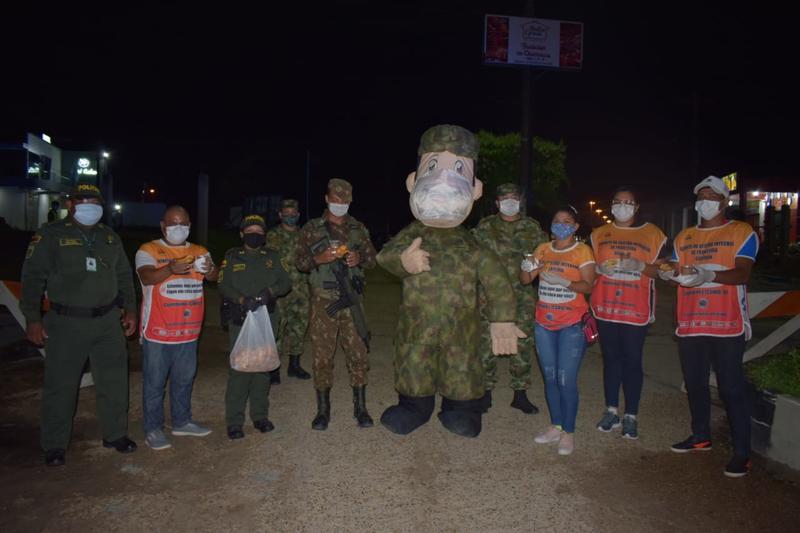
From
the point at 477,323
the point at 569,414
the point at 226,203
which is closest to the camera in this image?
the point at 477,323

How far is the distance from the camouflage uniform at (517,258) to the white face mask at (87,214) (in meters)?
3.11

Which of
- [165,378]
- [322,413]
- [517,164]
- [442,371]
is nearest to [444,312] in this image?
[442,371]

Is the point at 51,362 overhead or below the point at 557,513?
overhead

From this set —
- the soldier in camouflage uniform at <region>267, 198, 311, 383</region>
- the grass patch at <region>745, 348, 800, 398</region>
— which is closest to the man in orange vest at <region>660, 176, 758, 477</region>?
the grass patch at <region>745, 348, 800, 398</region>

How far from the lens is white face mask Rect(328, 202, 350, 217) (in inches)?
203

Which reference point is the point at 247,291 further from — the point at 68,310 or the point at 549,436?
the point at 549,436

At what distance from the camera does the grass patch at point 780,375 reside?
4.73m

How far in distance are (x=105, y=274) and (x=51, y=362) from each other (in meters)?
0.72

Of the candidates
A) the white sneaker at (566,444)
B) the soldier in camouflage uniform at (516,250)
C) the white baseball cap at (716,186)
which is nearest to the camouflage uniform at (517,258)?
the soldier in camouflage uniform at (516,250)

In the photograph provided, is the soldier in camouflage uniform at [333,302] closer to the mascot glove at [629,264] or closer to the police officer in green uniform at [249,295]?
the police officer in green uniform at [249,295]

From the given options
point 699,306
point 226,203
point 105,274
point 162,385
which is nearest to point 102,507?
point 162,385

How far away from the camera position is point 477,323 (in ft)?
11.8

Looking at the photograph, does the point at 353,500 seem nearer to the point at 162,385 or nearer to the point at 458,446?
the point at 458,446

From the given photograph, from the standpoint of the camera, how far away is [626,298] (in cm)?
492
